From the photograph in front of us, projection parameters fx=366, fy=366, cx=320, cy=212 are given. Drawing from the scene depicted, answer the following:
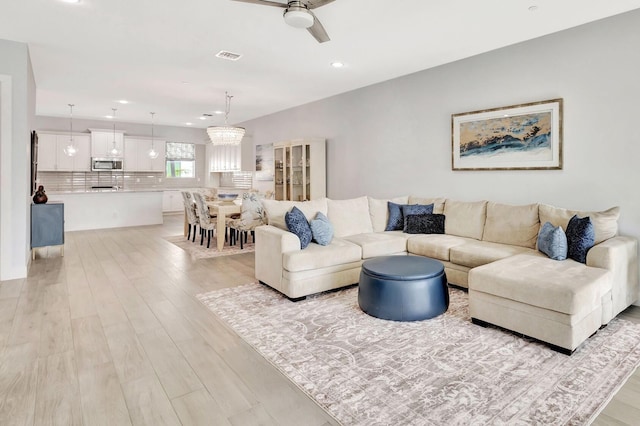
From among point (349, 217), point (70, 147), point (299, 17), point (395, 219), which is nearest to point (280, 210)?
point (349, 217)

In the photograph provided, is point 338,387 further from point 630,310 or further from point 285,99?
point 285,99

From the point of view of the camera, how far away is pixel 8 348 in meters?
2.61

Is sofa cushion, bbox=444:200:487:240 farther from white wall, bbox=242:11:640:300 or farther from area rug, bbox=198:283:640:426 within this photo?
area rug, bbox=198:283:640:426

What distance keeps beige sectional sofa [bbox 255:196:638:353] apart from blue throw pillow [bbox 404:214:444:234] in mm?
96

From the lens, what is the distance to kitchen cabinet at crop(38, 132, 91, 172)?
905 cm

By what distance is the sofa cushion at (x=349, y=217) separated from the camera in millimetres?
4633

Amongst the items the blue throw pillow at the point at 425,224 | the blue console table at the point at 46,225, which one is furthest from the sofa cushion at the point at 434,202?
the blue console table at the point at 46,225

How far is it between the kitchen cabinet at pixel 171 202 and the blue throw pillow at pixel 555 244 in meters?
9.79

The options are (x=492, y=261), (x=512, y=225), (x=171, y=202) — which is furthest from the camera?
(x=171, y=202)

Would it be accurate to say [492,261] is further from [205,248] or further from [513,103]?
[205,248]

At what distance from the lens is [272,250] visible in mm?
3859

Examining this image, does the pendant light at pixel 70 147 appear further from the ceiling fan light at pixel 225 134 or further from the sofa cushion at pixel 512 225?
the sofa cushion at pixel 512 225

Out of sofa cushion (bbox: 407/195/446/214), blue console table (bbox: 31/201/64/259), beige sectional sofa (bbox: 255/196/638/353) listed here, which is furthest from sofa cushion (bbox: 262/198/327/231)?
blue console table (bbox: 31/201/64/259)

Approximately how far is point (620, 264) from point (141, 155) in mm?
10739
